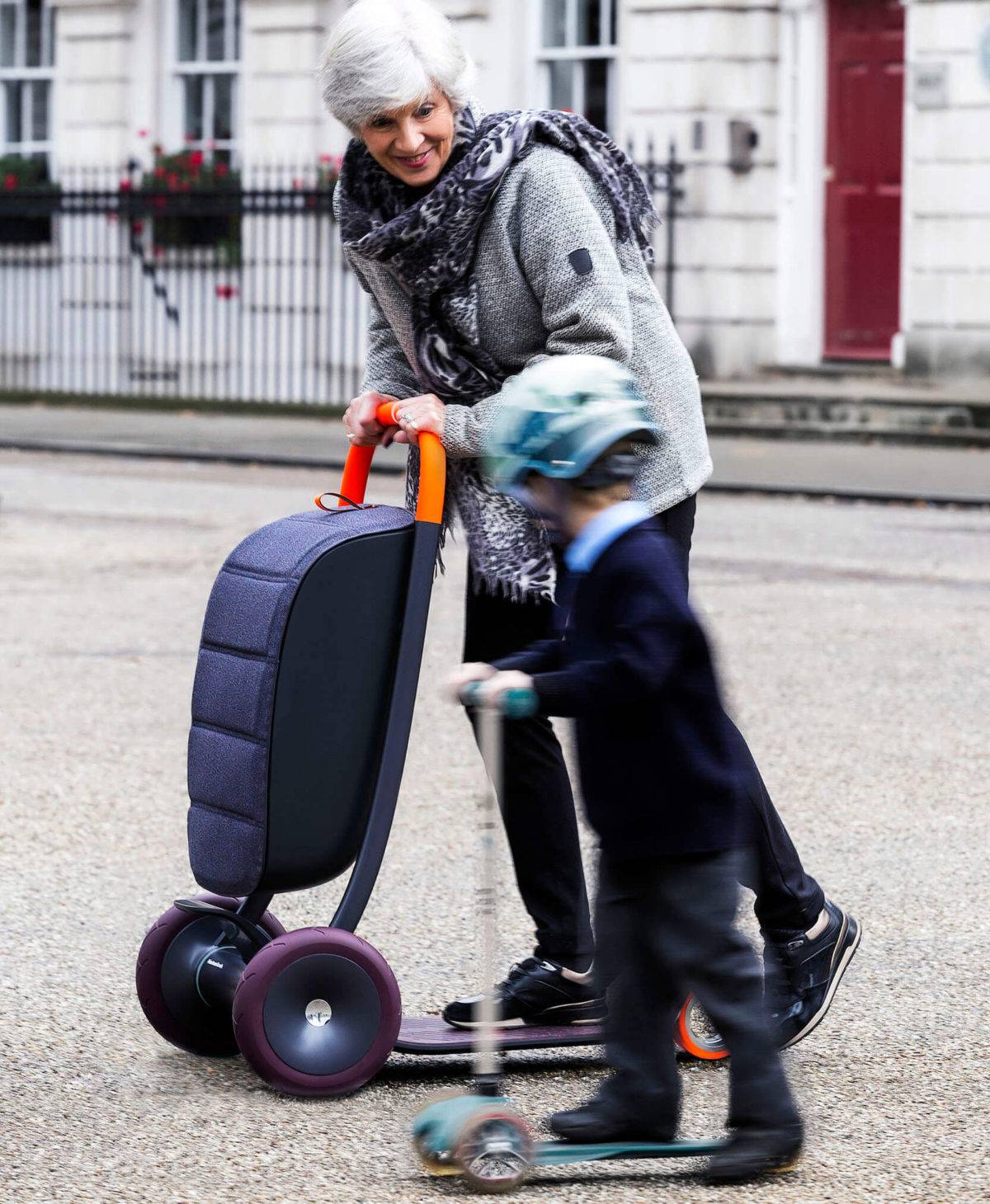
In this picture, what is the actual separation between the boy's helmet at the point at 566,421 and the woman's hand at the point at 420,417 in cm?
48

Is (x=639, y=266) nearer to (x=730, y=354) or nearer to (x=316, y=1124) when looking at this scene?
(x=316, y=1124)

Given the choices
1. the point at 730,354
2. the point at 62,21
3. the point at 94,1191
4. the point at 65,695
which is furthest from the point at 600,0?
the point at 94,1191

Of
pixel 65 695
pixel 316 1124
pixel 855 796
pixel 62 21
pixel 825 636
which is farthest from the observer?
pixel 62 21

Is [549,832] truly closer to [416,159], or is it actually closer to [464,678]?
[464,678]

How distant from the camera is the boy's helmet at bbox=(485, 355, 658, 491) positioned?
297 cm

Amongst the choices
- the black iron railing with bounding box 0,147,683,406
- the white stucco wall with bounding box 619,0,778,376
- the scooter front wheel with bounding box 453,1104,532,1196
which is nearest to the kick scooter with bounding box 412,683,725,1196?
the scooter front wheel with bounding box 453,1104,532,1196

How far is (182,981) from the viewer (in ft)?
11.9

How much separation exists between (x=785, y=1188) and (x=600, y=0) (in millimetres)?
16178

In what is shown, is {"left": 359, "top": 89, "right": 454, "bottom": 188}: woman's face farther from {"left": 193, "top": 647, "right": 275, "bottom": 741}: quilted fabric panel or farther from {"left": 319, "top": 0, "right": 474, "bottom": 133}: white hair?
{"left": 193, "top": 647, "right": 275, "bottom": 741}: quilted fabric panel

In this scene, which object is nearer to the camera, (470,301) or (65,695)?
Result: (470,301)

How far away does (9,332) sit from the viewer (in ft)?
68.4

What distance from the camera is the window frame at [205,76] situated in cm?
1980

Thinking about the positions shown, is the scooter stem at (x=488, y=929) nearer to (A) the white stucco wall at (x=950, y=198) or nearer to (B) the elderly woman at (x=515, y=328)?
(B) the elderly woman at (x=515, y=328)

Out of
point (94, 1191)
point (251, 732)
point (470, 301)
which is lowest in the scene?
point (94, 1191)
